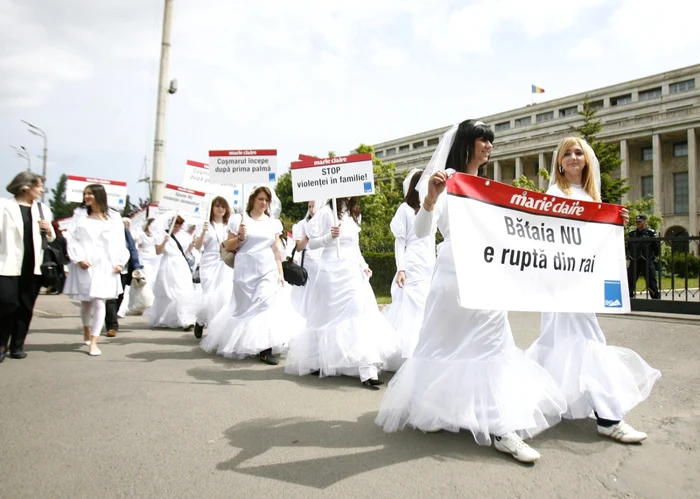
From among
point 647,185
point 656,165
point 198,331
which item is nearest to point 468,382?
point 198,331

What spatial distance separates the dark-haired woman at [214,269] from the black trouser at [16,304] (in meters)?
2.52

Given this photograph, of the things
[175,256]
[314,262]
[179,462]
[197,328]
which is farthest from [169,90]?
[179,462]

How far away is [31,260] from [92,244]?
2.61ft

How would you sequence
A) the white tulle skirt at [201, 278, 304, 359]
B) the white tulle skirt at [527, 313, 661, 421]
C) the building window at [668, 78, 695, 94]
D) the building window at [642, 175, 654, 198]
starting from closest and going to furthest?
the white tulle skirt at [527, 313, 661, 421] → the white tulle skirt at [201, 278, 304, 359] → the building window at [642, 175, 654, 198] → the building window at [668, 78, 695, 94]

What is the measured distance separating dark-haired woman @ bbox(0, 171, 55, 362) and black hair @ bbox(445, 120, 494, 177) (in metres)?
5.20

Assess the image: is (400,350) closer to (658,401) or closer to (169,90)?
(658,401)

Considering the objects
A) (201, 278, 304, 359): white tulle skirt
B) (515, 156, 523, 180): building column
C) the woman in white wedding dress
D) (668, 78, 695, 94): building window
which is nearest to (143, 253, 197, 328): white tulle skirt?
(201, 278, 304, 359): white tulle skirt

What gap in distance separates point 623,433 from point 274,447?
228cm

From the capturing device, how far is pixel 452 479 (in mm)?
2930

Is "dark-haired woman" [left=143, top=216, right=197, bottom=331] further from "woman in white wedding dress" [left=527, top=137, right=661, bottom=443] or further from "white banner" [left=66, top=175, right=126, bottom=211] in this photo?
"woman in white wedding dress" [left=527, top=137, right=661, bottom=443]

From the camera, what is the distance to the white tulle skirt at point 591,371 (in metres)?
3.58

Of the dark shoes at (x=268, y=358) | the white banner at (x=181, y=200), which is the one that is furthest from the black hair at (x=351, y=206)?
the white banner at (x=181, y=200)

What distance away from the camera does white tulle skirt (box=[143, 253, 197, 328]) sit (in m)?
9.34

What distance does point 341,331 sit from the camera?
18.3 ft
